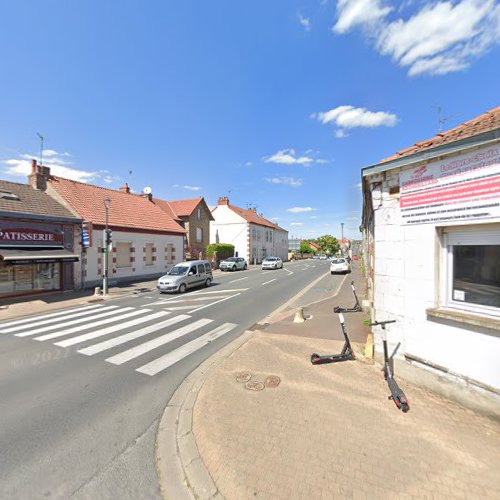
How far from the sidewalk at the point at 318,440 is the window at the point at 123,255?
17.6 meters

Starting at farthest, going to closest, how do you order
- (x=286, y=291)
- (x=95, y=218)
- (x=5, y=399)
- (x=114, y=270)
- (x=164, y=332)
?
(x=114, y=270), (x=95, y=218), (x=286, y=291), (x=164, y=332), (x=5, y=399)

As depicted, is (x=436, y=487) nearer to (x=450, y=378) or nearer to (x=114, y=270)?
(x=450, y=378)

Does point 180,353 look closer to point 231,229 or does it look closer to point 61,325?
point 61,325

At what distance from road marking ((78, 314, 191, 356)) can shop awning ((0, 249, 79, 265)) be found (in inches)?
339

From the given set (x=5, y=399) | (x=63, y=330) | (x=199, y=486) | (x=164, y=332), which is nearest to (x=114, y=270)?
(x=63, y=330)

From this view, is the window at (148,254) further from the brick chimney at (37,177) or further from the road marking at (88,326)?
the road marking at (88,326)

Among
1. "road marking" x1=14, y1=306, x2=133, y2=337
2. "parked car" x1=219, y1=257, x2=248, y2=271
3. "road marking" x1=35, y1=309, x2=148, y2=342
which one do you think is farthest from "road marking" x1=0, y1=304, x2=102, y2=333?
"parked car" x1=219, y1=257, x2=248, y2=271

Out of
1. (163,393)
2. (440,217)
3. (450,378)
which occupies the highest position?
(440,217)

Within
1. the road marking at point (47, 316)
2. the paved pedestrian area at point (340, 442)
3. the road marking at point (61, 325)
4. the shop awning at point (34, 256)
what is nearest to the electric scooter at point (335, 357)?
the paved pedestrian area at point (340, 442)

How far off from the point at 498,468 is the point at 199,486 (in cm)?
318

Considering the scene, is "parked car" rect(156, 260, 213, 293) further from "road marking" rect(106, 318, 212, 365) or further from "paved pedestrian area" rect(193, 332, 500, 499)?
"paved pedestrian area" rect(193, 332, 500, 499)

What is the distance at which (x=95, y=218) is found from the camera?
62.5 feet

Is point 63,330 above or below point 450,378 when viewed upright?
below

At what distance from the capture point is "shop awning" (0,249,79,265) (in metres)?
12.9
